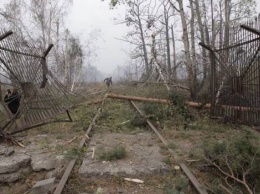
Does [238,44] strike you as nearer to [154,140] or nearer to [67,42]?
[154,140]

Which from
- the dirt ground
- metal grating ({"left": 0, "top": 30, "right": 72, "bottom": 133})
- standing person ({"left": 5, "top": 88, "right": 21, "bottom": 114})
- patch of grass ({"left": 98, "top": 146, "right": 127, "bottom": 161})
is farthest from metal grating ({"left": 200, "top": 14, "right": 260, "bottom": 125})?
standing person ({"left": 5, "top": 88, "right": 21, "bottom": 114})

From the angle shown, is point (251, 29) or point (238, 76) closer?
point (251, 29)

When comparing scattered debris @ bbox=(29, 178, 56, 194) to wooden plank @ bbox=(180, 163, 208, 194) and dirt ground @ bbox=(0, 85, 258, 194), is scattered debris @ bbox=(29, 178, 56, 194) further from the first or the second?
wooden plank @ bbox=(180, 163, 208, 194)

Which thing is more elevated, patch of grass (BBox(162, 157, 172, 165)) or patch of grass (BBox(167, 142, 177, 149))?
patch of grass (BBox(167, 142, 177, 149))

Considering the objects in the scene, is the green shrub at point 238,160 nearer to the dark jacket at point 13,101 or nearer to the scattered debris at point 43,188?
the scattered debris at point 43,188

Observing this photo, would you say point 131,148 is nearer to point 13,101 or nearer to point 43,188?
point 43,188

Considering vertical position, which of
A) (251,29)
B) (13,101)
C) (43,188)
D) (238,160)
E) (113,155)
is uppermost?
(251,29)

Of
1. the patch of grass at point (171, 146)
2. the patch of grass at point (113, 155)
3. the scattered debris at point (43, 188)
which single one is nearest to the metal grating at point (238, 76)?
the patch of grass at point (171, 146)

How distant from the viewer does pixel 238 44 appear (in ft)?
29.0

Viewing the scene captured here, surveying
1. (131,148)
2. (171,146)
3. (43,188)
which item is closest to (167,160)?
(171,146)

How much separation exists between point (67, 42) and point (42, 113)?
1158 inches

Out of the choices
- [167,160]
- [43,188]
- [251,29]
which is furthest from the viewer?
[251,29]

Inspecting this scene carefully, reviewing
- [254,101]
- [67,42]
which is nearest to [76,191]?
[254,101]

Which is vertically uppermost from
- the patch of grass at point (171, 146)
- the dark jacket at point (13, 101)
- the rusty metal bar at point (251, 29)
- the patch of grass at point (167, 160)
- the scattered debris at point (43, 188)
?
the rusty metal bar at point (251, 29)
